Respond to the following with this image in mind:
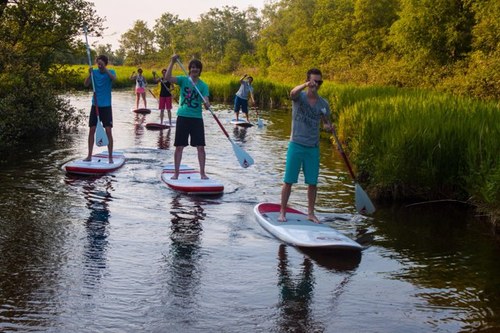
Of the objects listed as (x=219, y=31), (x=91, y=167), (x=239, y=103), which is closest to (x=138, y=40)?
(x=219, y=31)

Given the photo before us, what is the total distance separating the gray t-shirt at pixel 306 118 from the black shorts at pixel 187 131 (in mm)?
2379

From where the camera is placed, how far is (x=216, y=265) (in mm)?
5867

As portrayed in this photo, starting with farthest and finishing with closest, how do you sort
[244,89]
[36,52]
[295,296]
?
[244,89], [36,52], [295,296]

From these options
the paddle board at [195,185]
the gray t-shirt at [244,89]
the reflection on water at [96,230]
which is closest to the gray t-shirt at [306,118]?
the paddle board at [195,185]

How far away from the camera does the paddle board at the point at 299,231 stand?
6.29 meters

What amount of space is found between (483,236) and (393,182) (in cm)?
187

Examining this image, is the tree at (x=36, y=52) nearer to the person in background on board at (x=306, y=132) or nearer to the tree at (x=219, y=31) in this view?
the person in background on board at (x=306, y=132)

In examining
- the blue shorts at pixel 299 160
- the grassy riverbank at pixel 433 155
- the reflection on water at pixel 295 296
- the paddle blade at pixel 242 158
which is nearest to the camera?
Answer: the reflection on water at pixel 295 296

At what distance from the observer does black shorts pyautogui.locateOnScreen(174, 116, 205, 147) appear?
352 inches

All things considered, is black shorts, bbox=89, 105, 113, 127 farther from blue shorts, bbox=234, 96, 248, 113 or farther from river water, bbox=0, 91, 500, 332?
blue shorts, bbox=234, 96, 248, 113

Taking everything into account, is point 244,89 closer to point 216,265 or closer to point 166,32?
point 216,265

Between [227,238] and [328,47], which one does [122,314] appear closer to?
[227,238]

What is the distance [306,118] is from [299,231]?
1.35 meters

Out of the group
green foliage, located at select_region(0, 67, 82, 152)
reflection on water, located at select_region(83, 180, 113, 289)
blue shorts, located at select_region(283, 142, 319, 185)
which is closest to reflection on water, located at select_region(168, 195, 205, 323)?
reflection on water, located at select_region(83, 180, 113, 289)
